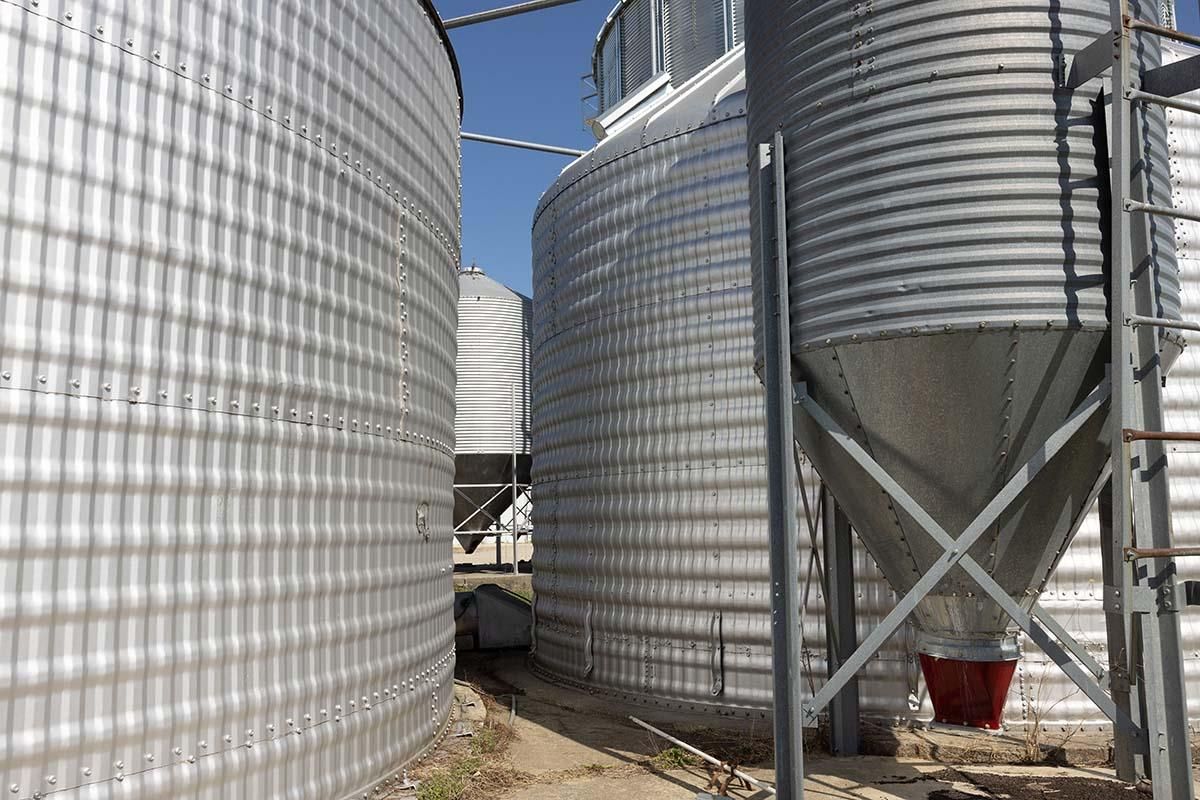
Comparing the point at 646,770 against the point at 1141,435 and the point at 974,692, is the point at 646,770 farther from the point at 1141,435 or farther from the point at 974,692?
the point at 1141,435

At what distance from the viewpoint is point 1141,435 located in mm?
5113

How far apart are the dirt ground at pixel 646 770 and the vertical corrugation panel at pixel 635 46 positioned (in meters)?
9.21

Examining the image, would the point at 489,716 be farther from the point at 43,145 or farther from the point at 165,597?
the point at 43,145

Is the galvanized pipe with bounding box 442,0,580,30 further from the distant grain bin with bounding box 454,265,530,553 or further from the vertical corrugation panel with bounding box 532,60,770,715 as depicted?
the distant grain bin with bounding box 454,265,530,553

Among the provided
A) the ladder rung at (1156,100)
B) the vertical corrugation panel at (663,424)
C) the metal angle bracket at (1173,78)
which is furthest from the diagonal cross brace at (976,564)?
the vertical corrugation panel at (663,424)

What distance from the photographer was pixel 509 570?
28.9 metres

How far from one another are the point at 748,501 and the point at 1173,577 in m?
4.92

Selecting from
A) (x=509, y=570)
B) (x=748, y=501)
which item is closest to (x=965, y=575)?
(x=748, y=501)

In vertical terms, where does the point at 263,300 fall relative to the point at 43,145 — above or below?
below

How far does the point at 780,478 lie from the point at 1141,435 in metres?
1.99

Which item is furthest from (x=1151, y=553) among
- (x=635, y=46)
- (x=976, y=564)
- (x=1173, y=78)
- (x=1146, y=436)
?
(x=635, y=46)

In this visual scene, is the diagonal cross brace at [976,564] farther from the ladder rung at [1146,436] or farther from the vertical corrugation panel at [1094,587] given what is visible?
the vertical corrugation panel at [1094,587]

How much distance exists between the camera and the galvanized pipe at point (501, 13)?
14453mm

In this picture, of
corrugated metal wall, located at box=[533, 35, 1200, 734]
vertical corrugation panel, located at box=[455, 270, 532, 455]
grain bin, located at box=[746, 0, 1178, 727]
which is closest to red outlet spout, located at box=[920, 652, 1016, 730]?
grain bin, located at box=[746, 0, 1178, 727]
